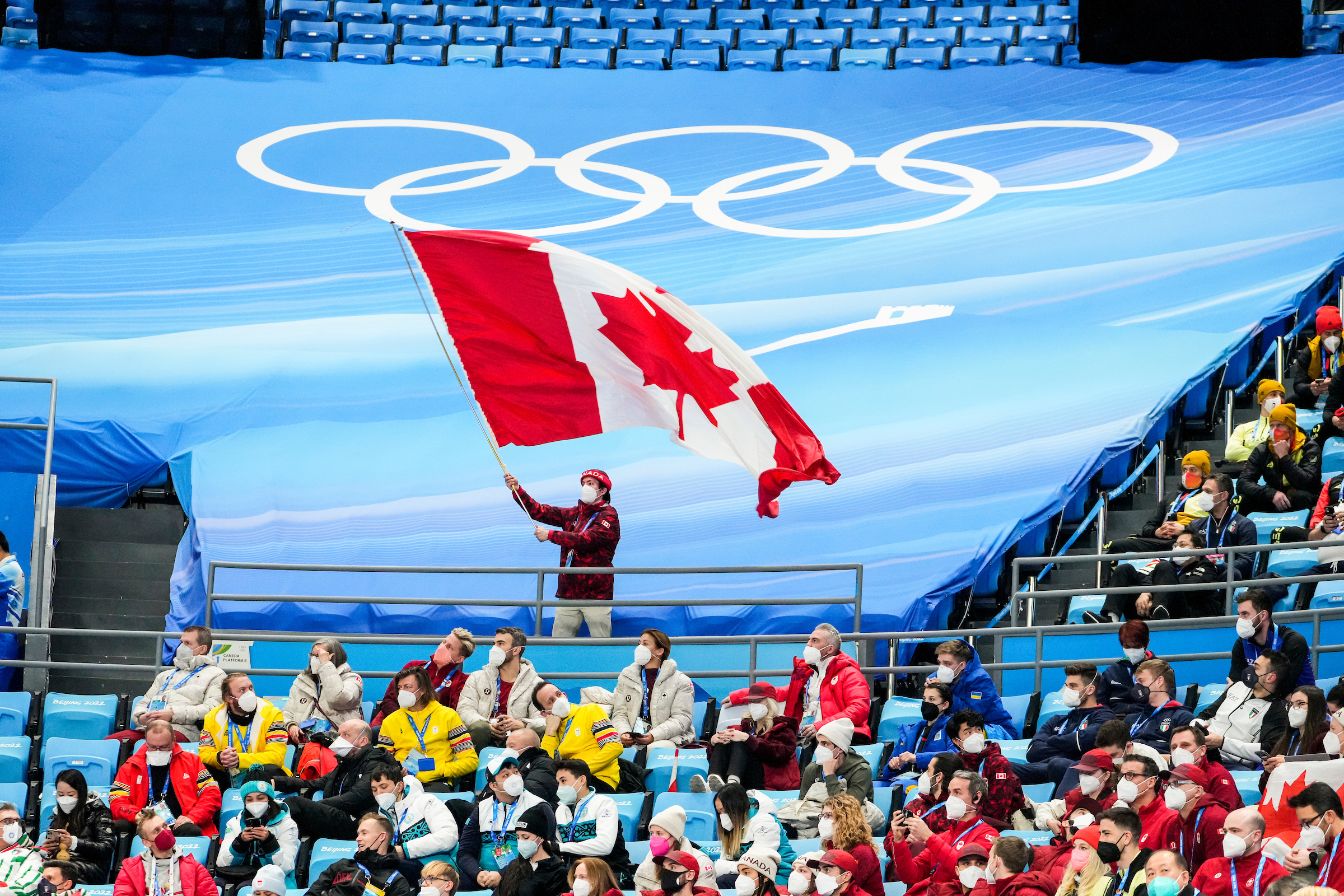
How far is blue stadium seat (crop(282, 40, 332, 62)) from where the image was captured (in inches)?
882

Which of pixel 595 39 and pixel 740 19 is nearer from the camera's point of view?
pixel 595 39

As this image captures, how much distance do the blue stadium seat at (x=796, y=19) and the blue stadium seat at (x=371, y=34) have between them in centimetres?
439

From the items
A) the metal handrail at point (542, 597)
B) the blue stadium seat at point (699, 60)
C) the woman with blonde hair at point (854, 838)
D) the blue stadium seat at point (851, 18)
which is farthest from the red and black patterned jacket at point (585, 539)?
the blue stadium seat at point (851, 18)

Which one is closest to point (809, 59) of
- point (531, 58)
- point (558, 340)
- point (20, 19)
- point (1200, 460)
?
point (531, 58)

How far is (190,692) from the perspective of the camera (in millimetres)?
11672

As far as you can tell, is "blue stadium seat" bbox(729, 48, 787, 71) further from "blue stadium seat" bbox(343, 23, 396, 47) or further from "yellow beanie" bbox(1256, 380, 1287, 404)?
"yellow beanie" bbox(1256, 380, 1287, 404)

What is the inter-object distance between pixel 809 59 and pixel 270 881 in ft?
47.9

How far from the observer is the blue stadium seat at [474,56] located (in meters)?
22.3

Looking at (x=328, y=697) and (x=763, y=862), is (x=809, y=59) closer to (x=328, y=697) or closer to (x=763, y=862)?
(x=328, y=697)

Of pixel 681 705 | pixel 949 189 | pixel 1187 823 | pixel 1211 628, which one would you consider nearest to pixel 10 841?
pixel 681 705

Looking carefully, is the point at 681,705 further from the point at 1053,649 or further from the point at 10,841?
the point at 10,841

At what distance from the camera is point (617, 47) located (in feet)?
74.3

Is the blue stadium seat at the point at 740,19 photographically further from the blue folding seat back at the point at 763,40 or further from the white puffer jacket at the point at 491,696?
the white puffer jacket at the point at 491,696

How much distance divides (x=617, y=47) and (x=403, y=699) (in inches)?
505
